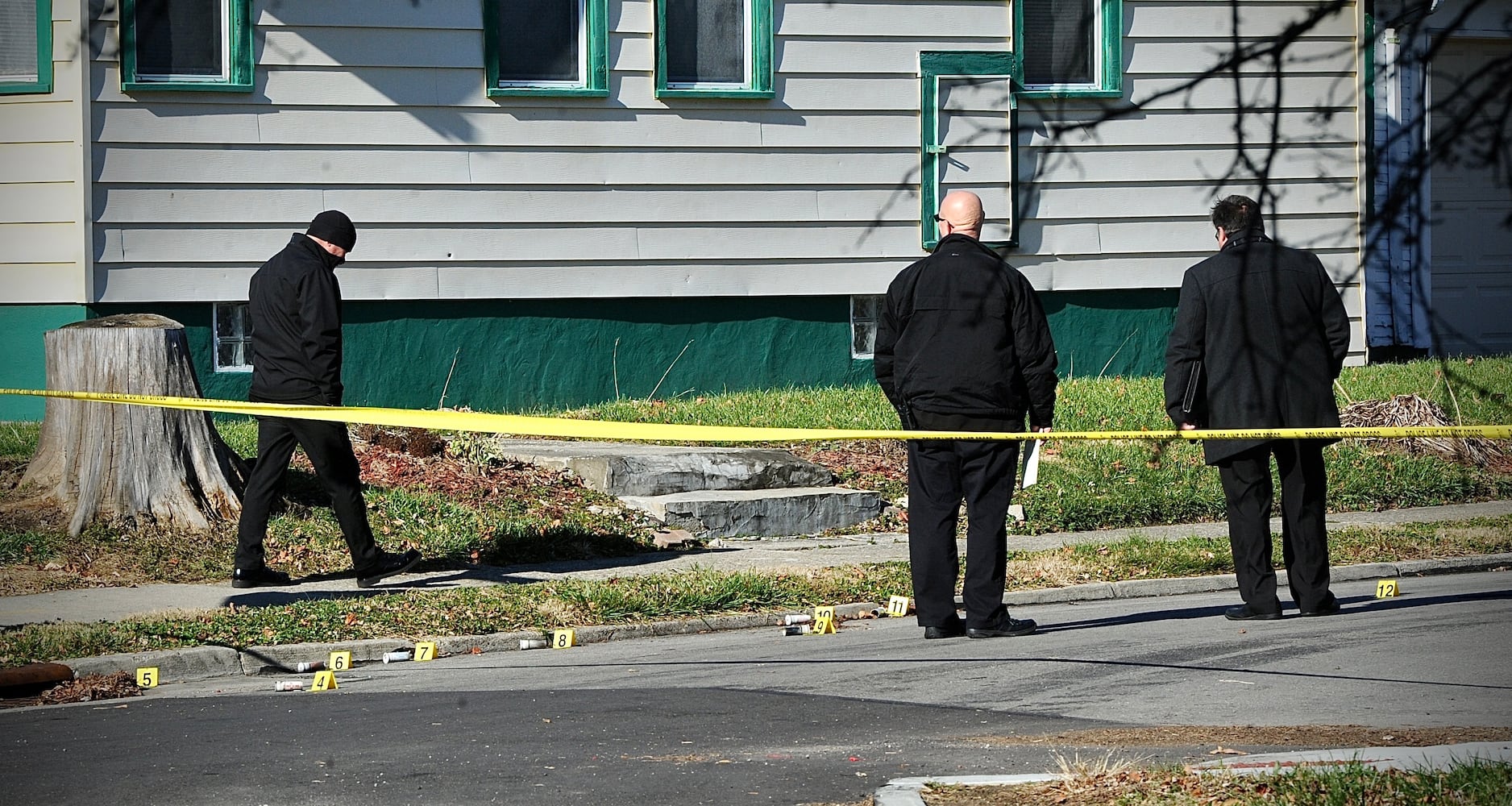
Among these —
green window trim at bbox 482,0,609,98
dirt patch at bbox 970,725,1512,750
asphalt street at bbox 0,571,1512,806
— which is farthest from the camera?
green window trim at bbox 482,0,609,98

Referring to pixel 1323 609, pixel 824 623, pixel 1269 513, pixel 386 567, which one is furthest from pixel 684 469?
pixel 1323 609

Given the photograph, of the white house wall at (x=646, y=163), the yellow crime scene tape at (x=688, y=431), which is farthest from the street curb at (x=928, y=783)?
the white house wall at (x=646, y=163)

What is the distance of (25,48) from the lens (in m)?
13.5

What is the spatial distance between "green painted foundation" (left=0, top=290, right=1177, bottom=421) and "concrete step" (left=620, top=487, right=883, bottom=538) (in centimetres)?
315

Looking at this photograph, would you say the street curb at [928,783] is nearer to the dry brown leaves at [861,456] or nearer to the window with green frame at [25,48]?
the dry brown leaves at [861,456]

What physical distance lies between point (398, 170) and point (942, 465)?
7.35 meters

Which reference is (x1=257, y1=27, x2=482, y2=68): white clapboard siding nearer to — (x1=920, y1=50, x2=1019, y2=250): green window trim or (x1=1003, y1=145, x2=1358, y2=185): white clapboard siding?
(x1=920, y1=50, x2=1019, y2=250): green window trim

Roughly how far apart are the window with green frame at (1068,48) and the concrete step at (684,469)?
5106 mm

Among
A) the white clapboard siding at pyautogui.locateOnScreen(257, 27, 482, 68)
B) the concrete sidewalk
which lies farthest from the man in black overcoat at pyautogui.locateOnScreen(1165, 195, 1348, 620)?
the white clapboard siding at pyautogui.locateOnScreen(257, 27, 482, 68)

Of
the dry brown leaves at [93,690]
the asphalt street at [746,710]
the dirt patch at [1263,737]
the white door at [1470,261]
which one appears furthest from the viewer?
the white door at [1470,261]

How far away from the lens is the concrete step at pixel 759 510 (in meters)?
11.4

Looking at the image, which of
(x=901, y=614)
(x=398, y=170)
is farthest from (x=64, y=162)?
(x=901, y=614)

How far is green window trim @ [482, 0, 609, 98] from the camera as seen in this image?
46.5 feet

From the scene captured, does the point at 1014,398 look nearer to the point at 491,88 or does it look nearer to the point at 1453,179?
the point at 491,88
